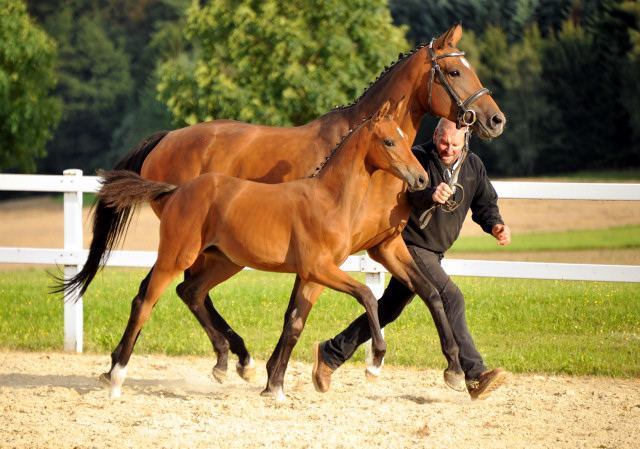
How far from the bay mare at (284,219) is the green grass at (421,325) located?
6.09 ft

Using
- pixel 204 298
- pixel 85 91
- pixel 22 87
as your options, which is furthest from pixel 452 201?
pixel 85 91

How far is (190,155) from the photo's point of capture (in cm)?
594

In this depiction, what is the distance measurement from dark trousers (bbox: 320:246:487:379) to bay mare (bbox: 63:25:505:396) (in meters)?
0.17

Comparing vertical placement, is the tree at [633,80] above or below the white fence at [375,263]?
below

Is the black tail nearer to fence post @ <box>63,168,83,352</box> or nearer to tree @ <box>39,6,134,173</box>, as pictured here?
fence post @ <box>63,168,83,352</box>

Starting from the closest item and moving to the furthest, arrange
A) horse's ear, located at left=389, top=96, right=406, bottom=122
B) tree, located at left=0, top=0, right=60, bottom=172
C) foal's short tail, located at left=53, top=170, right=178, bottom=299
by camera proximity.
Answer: horse's ear, located at left=389, top=96, right=406, bottom=122
foal's short tail, located at left=53, top=170, right=178, bottom=299
tree, located at left=0, top=0, right=60, bottom=172

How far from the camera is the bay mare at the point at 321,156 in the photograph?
16.3ft

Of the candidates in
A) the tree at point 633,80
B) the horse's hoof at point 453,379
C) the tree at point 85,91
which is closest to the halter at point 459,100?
the horse's hoof at point 453,379

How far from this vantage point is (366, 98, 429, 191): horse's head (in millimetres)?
4516

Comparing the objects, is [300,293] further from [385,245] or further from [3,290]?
[3,290]

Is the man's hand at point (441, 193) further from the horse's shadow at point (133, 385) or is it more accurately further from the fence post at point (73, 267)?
the fence post at point (73, 267)

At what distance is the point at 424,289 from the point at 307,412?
3.41 feet

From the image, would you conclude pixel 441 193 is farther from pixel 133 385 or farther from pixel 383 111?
pixel 133 385

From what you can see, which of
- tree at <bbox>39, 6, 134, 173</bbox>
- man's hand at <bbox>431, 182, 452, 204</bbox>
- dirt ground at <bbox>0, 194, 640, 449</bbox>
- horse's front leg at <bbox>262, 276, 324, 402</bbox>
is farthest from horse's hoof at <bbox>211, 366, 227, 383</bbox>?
tree at <bbox>39, 6, 134, 173</bbox>
